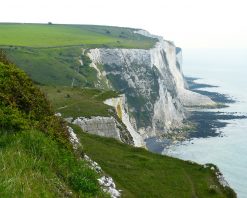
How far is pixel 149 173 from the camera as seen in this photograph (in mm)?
34062

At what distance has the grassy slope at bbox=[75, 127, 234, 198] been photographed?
101 feet

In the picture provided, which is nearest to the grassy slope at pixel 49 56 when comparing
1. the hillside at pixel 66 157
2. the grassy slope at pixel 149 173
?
the hillside at pixel 66 157

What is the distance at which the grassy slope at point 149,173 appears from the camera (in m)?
30.9

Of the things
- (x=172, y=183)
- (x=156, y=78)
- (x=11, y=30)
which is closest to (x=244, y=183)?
(x=172, y=183)

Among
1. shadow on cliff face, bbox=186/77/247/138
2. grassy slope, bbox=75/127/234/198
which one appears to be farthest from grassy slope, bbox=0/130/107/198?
shadow on cliff face, bbox=186/77/247/138

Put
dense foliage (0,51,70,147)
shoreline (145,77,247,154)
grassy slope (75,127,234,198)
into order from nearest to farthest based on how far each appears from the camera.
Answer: dense foliage (0,51,70,147) < grassy slope (75,127,234,198) < shoreline (145,77,247,154)

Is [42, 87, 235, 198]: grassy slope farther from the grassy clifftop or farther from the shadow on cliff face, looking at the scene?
the shadow on cliff face

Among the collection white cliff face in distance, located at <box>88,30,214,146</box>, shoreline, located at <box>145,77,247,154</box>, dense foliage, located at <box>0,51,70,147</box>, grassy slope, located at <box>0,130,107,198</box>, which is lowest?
shoreline, located at <box>145,77,247,154</box>

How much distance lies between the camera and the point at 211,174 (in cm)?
3638

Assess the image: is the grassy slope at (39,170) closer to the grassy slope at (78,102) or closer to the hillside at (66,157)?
the hillside at (66,157)

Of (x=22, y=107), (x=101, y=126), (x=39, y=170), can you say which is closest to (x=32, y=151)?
(x=39, y=170)

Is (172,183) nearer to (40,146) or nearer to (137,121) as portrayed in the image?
(40,146)

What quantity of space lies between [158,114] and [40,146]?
13193 cm

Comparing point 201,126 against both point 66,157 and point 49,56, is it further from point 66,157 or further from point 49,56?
point 66,157
